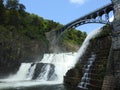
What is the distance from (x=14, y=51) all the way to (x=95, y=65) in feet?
82.9

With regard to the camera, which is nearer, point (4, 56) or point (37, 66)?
point (37, 66)

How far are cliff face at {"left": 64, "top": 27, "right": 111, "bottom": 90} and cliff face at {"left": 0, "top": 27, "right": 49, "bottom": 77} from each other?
17.8 meters

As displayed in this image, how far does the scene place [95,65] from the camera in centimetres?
2295

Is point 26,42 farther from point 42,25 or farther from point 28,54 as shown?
point 42,25

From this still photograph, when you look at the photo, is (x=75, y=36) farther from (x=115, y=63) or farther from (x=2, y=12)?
(x=115, y=63)

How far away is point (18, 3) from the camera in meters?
63.0

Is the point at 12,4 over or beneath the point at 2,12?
over

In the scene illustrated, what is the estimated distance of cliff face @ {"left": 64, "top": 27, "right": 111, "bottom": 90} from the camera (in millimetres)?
21359

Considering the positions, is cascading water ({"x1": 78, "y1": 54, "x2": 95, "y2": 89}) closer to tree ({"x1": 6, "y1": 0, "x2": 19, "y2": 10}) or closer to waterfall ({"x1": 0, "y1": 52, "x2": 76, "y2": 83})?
waterfall ({"x1": 0, "y1": 52, "x2": 76, "y2": 83})

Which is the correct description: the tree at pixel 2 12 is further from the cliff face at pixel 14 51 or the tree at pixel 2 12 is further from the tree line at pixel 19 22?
the cliff face at pixel 14 51

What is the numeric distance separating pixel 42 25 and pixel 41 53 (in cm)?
1880

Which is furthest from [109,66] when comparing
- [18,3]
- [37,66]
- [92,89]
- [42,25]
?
[42,25]

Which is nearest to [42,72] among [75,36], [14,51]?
[14,51]

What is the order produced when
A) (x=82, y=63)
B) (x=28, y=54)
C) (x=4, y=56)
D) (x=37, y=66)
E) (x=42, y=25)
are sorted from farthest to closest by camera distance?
(x=42, y=25) → (x=28, y=54) → (x=4, y=56) → (x=37, y=66) → (x=82, y=63)
